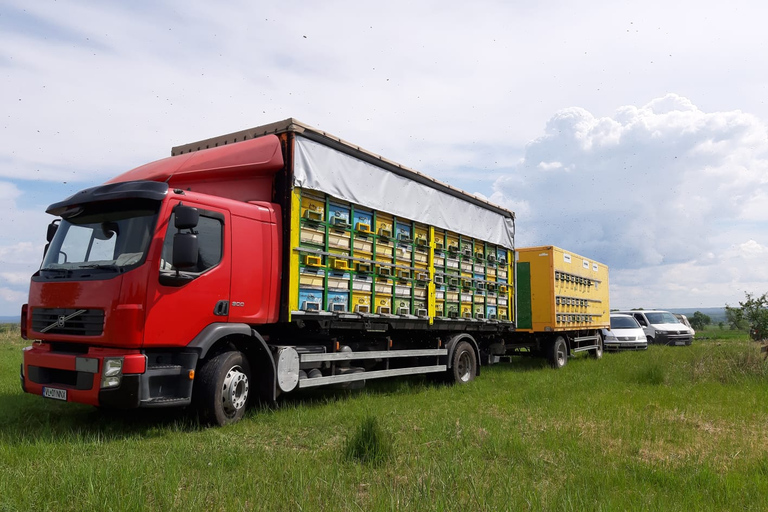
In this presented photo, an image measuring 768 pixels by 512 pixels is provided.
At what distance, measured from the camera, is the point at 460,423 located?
21.6 feet

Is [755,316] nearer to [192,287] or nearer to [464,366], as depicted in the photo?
[464,366]

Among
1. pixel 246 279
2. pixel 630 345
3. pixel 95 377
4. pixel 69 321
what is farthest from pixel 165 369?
pixel 630 345

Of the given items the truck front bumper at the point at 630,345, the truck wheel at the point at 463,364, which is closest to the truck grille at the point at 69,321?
the truck wheel at the point at 463,364

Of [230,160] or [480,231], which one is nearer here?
[230,160]

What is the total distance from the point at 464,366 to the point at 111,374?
24.0 feet

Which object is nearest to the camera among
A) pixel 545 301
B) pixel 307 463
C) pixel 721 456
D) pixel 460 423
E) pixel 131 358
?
pixel 307 463

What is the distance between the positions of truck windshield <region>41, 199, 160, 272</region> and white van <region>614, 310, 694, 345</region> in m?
21.3

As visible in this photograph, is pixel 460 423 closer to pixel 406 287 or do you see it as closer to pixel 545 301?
pixel 406 287

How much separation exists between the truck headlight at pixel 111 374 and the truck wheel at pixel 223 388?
3.06 ft

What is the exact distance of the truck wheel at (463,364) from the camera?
10901mm

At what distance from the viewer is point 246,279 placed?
6.98 m

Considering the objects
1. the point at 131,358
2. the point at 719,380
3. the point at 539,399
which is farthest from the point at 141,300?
the point at 719,380

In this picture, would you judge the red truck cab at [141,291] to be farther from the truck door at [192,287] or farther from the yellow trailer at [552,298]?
the yellow trailer at [552,298]

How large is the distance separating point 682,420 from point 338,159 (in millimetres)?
5643
